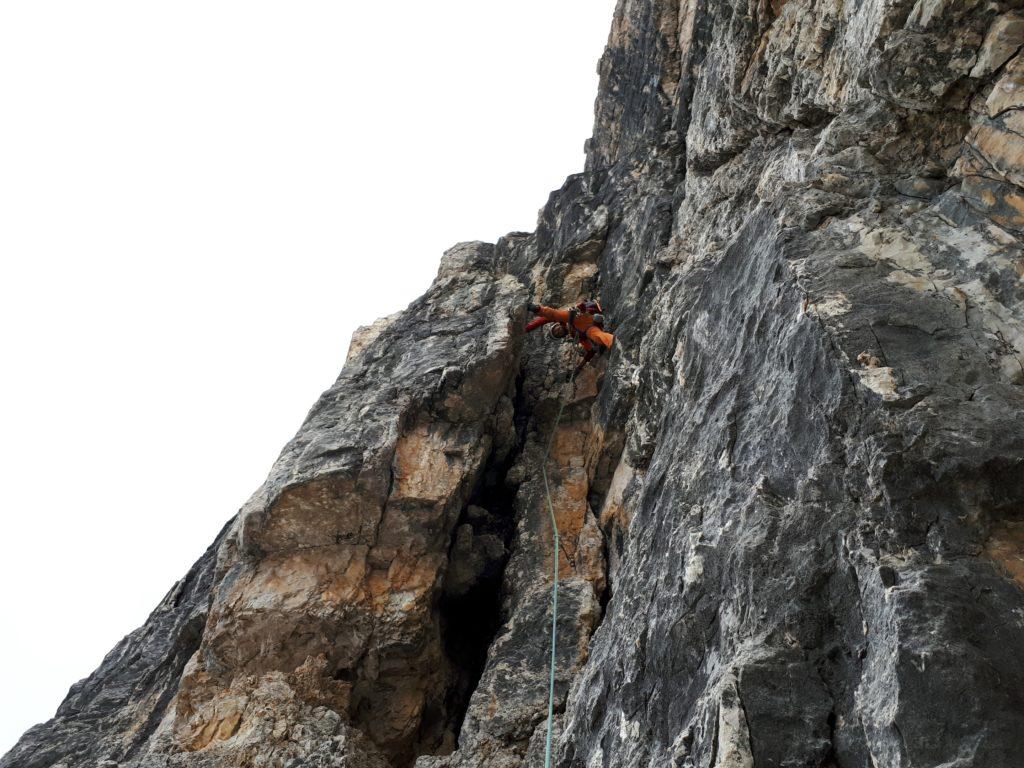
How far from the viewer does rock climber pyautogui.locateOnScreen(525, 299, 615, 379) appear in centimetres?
1129

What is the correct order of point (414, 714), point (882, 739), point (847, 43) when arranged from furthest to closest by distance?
point (414, 714) → point (847, 43) → point (882, 739)

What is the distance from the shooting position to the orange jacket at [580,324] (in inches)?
437

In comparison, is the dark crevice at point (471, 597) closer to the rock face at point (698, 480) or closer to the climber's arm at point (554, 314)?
the rock face at point (698, 480)

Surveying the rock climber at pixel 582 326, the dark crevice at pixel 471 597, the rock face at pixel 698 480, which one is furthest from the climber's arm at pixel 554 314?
the dark crevice at pixel 471 597

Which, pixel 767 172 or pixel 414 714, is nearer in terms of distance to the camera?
pixel 767 172

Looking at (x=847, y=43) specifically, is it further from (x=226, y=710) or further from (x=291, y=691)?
(x=226, y=710)

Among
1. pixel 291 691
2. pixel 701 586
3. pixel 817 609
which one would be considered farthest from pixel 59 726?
pixel 817 609

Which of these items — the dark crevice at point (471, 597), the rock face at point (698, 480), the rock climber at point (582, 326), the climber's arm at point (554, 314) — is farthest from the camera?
the climber's arm at point (554, 314)

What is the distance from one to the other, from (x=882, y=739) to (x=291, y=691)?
22.1ft

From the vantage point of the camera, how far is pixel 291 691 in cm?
829

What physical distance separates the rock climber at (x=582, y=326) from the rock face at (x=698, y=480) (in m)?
0.44

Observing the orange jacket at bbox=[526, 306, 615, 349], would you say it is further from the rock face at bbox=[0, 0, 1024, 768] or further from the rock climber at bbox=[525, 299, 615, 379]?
the rock face at bbox=[0, 0, 1024, 768]

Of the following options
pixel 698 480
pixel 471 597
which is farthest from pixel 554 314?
pixel 698 480

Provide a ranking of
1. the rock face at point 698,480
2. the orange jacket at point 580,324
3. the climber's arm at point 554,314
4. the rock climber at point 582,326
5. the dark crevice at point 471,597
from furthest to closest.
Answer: the climber's arm at point 554,314 → the rock climber at point 582,326 → the orange jacket at point 580,324 → the dark crevice at point 471,597 → the rock face at point 698,480
